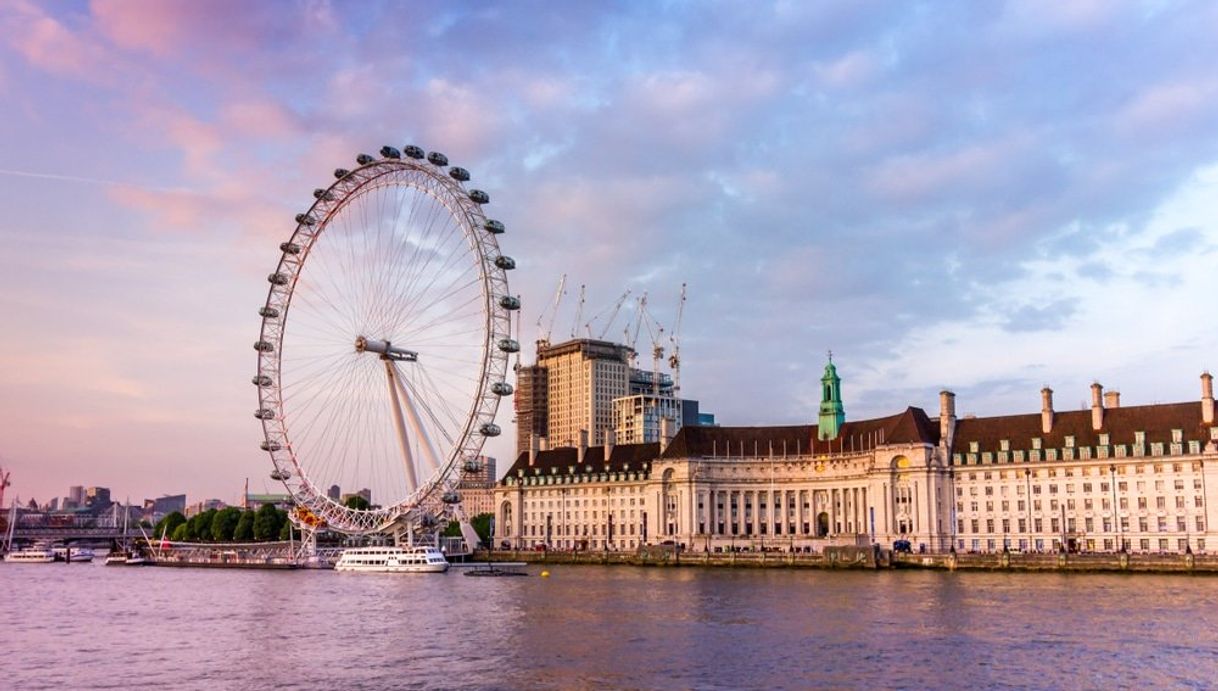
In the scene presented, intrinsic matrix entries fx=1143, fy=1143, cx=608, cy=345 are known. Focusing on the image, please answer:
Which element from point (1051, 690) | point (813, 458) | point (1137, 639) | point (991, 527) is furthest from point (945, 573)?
point (1051, 690)

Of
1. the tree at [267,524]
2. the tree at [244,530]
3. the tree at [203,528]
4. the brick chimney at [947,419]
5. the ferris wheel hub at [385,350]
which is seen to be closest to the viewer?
the ferris wheel hub at [385,350]

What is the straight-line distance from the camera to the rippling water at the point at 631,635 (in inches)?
1886

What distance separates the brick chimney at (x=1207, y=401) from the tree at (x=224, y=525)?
145 metres

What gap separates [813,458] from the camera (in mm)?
164500

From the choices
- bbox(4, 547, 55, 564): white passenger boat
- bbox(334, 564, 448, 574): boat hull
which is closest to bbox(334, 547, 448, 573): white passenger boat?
bbox(334, 564, 448, 574): boat hull

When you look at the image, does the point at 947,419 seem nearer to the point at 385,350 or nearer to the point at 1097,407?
the point at 1097,407

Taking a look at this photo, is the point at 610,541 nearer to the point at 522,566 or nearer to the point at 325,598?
the point at 522,566

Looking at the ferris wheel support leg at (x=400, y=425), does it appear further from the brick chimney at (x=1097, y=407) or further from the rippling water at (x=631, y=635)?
the brick chimney at (x=1097, y=407)

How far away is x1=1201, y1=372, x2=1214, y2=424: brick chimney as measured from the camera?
127 meters

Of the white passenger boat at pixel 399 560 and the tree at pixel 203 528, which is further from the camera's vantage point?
the tree at pixel 203 528

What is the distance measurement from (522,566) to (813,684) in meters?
95.3

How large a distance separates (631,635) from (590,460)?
12496 cm

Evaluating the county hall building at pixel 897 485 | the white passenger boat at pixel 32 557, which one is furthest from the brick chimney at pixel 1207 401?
the white passenger boat at pixel 32 557

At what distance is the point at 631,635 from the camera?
201 ft
